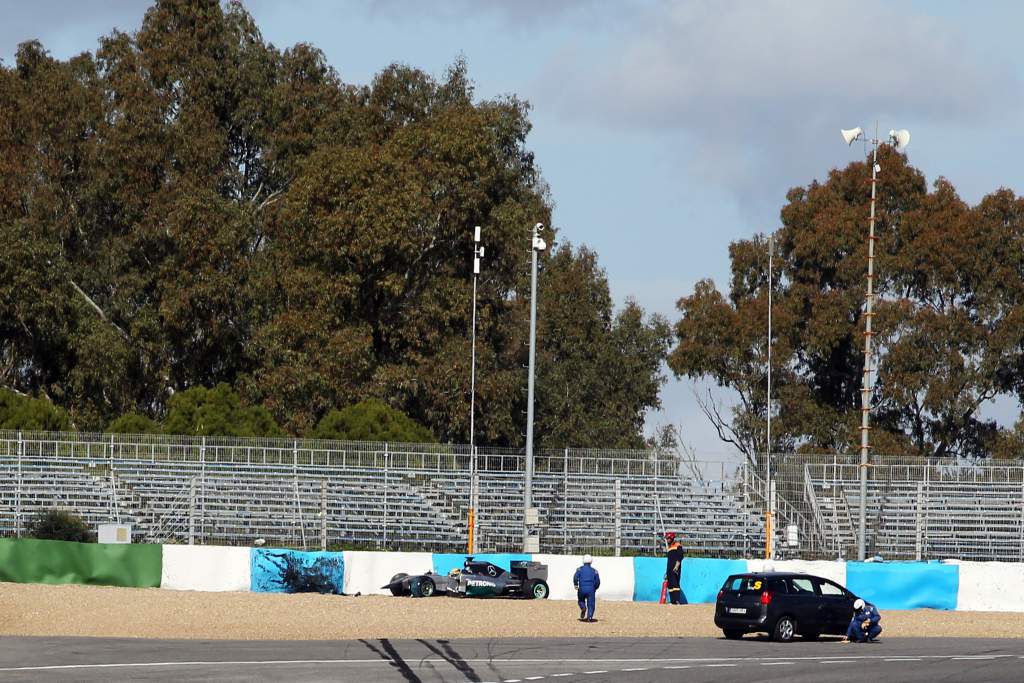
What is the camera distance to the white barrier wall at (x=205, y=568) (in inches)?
1416

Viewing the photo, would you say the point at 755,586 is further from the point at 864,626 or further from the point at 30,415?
the point at 30,415

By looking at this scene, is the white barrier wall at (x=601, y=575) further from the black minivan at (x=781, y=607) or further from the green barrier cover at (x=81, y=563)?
the green barrier cover at (x=81, y=563)

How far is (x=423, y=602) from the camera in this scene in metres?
34.5

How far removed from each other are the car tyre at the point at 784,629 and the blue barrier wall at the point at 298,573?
11.0m

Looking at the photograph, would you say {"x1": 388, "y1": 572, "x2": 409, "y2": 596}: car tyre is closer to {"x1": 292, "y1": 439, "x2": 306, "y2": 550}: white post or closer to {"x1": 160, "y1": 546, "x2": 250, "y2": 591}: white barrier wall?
{"x1": 160, "y1": 546, "x2": 250, "y2": 591}: white barrier wall

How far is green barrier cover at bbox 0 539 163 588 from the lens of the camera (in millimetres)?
36625

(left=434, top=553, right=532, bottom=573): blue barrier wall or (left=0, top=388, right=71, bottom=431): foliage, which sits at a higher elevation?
(left=0, top=388, right=71, bottom=431): foliage

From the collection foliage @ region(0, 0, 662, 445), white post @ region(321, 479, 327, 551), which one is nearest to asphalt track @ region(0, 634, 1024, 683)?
white post @ region(321, 479, 327, 551)

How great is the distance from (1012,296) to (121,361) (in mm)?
34269

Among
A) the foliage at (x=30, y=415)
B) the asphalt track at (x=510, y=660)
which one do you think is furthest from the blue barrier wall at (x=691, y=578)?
the foliage at (x=30, y=415)

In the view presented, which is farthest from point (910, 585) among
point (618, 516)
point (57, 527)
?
point (57, 527)

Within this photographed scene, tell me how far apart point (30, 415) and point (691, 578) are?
24028 millimetres

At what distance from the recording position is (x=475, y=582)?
36.4 meters

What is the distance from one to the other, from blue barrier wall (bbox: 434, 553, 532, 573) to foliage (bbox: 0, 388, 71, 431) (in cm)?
1876
